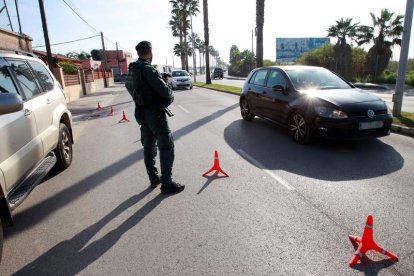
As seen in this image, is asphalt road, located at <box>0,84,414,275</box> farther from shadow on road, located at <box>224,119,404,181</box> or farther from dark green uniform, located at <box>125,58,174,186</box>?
dark green uniform, located at <box>125,58,174,186</box>

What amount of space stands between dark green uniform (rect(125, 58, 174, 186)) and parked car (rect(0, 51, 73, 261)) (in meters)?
1.35

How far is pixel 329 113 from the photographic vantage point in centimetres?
646

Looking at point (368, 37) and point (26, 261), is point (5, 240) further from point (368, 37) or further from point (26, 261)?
point (368, 37)

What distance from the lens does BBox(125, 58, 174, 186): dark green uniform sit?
427 centimetres

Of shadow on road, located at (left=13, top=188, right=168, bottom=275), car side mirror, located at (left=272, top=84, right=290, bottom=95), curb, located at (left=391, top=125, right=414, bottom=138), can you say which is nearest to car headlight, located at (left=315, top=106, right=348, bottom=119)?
car side mirror, located at (left=272, top=84, right=290, bottom=95)

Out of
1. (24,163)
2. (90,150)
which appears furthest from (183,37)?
(24,163)

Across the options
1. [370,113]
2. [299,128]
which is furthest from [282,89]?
[370,113]

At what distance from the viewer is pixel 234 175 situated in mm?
5383

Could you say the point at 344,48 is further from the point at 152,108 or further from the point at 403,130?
the point at 152,108

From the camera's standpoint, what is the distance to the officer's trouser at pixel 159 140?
450cm

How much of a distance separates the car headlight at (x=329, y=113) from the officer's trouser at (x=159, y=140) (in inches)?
132

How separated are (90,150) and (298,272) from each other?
5944 millimetres

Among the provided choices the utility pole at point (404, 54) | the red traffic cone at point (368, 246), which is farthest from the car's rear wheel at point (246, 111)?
the red traffic cone at point (368, 246)

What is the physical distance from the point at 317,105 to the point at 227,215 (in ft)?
12.2
